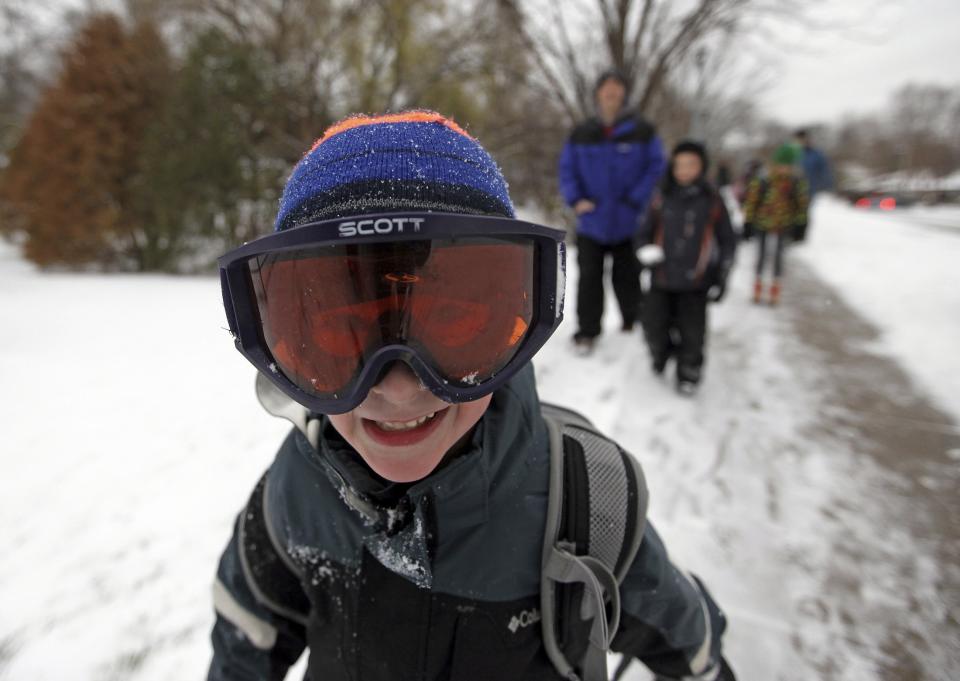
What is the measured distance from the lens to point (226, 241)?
955 centimetres

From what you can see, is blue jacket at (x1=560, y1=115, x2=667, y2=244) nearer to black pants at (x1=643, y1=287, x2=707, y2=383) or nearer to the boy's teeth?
black pants at (x1=643, y1=287, x2=707, y2=383)

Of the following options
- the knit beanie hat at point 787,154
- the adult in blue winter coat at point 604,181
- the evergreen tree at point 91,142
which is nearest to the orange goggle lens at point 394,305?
the adult in blue winter coat at point 604,181

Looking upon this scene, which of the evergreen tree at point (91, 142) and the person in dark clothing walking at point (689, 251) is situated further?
the evergreen tree at point (91, 142)

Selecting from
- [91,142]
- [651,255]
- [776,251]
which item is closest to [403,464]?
[651,255]

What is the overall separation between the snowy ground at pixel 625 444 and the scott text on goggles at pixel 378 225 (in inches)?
63.9

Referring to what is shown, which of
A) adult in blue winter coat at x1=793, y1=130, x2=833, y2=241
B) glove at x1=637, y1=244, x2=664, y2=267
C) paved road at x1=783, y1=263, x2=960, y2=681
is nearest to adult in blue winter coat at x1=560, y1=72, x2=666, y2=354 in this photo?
glove at x1=637, y1=244, x2=664, y2=267

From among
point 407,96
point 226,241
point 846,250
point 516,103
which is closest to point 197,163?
point 226,241

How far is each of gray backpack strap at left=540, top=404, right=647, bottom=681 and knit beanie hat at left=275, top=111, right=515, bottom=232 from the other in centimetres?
57

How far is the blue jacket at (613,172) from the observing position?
378cm

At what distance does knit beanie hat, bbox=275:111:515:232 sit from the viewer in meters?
0.79

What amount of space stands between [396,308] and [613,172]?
3436 millimetres

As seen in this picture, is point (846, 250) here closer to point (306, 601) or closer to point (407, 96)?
point (407, 96)

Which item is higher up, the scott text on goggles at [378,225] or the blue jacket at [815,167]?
the blue jacket at [815,167]

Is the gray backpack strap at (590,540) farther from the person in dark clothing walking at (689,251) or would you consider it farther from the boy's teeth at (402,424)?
the person in dark clothing walking at (689,251)
